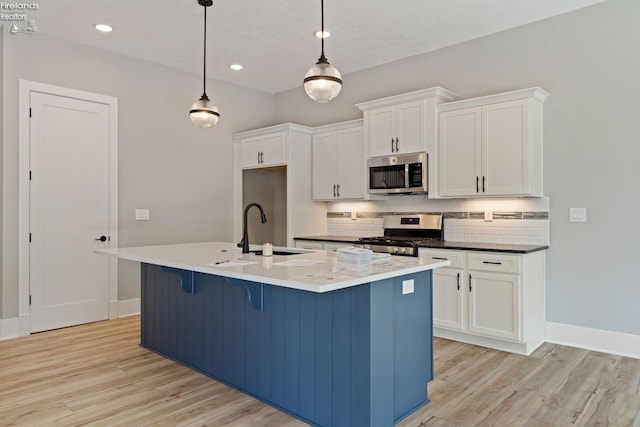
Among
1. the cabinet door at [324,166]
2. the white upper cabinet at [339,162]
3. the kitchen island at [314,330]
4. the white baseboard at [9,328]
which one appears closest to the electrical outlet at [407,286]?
the kitchen island at [314,330]

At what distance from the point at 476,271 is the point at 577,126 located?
1533 mm

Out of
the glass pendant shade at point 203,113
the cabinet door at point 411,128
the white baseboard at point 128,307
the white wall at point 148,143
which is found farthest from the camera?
the white baseboard at point 128,307

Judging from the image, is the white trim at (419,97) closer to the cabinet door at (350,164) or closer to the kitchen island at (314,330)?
the cabinet door at (350,164)

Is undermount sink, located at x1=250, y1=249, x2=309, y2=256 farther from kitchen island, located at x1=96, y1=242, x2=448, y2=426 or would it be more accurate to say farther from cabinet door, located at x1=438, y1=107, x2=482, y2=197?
cabinet door, located at x1=438, y1=107, x2=482, y2=197

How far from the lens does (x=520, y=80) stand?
412 cm

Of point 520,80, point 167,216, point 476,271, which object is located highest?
point 520,80

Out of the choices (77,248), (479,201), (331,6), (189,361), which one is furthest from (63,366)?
(479,201)

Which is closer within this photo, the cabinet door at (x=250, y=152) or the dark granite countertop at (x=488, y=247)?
the dark granite countertop at (x=488, y=247)

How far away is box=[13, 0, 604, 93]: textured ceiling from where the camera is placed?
12.1 feet

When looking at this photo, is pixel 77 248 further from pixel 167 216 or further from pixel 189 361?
pixel 189 361

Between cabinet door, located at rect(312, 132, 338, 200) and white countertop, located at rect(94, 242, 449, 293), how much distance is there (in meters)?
2.12

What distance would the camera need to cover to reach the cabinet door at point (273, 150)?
212 inches

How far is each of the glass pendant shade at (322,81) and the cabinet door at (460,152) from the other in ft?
6.26

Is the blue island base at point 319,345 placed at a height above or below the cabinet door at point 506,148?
below
